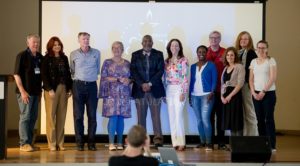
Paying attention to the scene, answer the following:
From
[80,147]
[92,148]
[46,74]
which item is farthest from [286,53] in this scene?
[46,74]

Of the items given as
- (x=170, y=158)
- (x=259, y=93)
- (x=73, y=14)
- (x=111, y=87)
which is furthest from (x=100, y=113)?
(x=170, y=158)

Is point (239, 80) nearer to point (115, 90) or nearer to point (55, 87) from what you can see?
point (115, 90)

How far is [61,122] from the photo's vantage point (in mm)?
7039

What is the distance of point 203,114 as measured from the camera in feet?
23.6

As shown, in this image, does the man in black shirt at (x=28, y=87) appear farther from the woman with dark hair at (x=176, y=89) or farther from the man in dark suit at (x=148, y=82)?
the woman with dark hair at (x=176, y=89)

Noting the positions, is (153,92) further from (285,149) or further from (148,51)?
(285,149)

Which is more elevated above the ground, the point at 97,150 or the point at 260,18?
the point at 260,18

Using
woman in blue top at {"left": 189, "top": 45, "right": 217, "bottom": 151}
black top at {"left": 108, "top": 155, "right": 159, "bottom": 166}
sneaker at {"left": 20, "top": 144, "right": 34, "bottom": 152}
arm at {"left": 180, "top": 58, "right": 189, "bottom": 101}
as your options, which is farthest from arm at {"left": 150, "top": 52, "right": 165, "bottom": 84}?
black top at {"left": 108, "top": 155, "right": 159, "bottom": 166}

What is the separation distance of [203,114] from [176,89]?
50cm

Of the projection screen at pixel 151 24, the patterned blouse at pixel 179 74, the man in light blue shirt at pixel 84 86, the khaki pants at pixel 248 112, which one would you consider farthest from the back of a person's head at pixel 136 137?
the projection screen at pixel 151 24

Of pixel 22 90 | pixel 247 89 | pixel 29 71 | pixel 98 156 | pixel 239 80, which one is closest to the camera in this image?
pixel 98 156

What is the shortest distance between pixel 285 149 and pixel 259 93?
1.03 m

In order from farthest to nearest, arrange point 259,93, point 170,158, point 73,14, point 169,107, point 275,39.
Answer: point 275,39 → point 73,14 → point 169,107 → point 259,93 → point 170,158

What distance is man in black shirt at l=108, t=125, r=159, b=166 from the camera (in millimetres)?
3328
